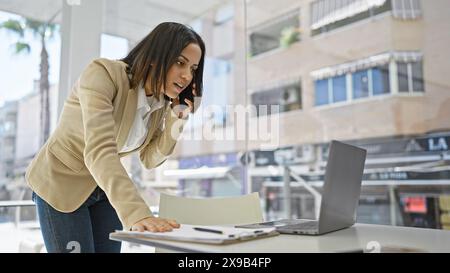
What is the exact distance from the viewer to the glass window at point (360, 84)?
5.35 m

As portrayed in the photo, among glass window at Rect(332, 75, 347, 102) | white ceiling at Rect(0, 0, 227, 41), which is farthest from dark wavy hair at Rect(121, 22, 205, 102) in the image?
glass window at Rect(332, 75, 347, 102)

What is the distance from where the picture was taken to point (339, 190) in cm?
87

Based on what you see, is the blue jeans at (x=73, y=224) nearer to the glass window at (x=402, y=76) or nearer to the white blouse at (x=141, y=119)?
the white blouse at (x=141, y=119)

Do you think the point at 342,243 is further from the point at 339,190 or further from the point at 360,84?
the point at 360,84

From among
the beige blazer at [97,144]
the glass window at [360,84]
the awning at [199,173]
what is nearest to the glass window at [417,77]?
the glass window at [360,84]

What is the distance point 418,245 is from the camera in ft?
2.53

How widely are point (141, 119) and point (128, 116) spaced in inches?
2.3

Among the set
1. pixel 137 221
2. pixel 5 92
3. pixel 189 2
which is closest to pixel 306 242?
pixel 137 221

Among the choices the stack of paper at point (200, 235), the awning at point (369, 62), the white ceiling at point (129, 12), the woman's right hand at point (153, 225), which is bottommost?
the stack of paper at point (200, 235)

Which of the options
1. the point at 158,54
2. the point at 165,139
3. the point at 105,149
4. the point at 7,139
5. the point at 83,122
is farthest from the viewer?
the point at 7,139

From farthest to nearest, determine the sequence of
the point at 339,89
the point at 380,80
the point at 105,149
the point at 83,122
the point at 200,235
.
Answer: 1. the point at 339,89
2. the point at 380,80
3. the point at 83,122
4. the point at 105,149
5. the point at 200,235

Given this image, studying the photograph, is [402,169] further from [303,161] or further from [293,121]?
[293,121]

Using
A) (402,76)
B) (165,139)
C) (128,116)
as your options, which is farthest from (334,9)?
(128,116)

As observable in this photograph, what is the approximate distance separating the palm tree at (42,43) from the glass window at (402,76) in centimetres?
407
